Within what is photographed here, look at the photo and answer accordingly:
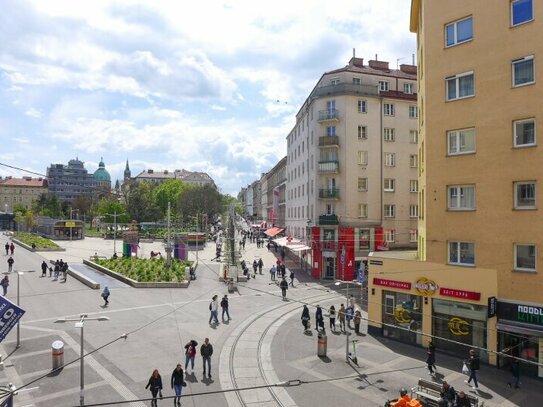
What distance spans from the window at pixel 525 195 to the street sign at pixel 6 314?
19.9 meters

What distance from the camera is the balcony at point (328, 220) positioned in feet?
148

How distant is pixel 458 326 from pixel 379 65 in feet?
124

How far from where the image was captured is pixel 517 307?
19.3 metres

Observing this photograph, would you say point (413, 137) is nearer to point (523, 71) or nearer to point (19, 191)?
point (523, 71)

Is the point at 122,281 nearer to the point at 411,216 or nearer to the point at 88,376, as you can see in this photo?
the point at 88,376

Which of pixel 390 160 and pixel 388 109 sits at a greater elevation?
pixel 388 109

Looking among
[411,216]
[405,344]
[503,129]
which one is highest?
[503,129]

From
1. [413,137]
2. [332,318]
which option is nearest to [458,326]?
[332,318]

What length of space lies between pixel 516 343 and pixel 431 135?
35.8 feet

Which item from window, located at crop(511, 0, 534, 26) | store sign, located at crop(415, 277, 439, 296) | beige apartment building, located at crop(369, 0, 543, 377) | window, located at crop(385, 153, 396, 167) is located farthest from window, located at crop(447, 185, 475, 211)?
window, located at crop(385, 153, 396, 167)

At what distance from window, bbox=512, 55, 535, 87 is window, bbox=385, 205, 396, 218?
90.7 ft

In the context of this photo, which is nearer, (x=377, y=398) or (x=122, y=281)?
(x=377, y=398)

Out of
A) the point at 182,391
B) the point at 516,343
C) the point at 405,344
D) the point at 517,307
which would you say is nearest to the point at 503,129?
the point at 517,307

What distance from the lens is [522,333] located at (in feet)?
61.6
